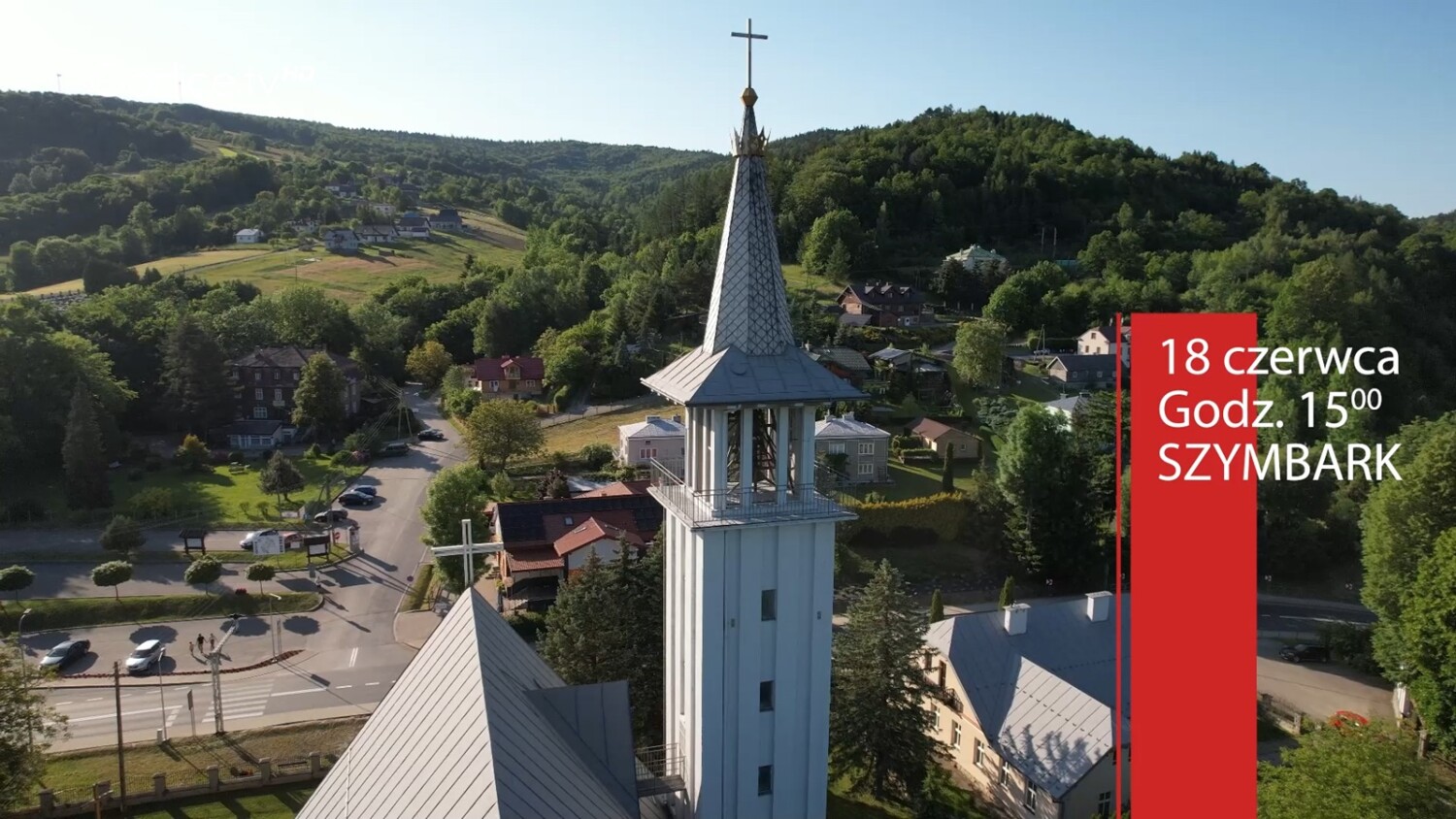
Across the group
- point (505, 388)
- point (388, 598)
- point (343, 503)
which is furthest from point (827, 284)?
point (388, 598)

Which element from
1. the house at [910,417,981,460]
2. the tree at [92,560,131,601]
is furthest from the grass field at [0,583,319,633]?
the house at [910,417,981,460]

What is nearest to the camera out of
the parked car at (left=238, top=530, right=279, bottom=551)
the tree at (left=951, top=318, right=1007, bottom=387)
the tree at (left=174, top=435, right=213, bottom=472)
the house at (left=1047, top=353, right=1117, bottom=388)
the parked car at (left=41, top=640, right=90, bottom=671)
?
the parked car at (left=41, top=640, right=90, bottom=671)

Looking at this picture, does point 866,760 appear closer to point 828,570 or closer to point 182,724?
point 828,570

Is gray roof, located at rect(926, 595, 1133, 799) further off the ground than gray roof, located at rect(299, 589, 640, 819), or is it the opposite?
gray roof, located at rect(299, 589, 640, 819)

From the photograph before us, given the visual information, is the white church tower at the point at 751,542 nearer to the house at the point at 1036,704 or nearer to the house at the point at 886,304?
the house at the point at 1036,704

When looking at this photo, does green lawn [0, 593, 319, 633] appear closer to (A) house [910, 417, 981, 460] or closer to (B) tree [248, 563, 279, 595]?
(B) tree [248, 563, 279, 595]

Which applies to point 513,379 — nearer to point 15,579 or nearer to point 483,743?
point 15,579
